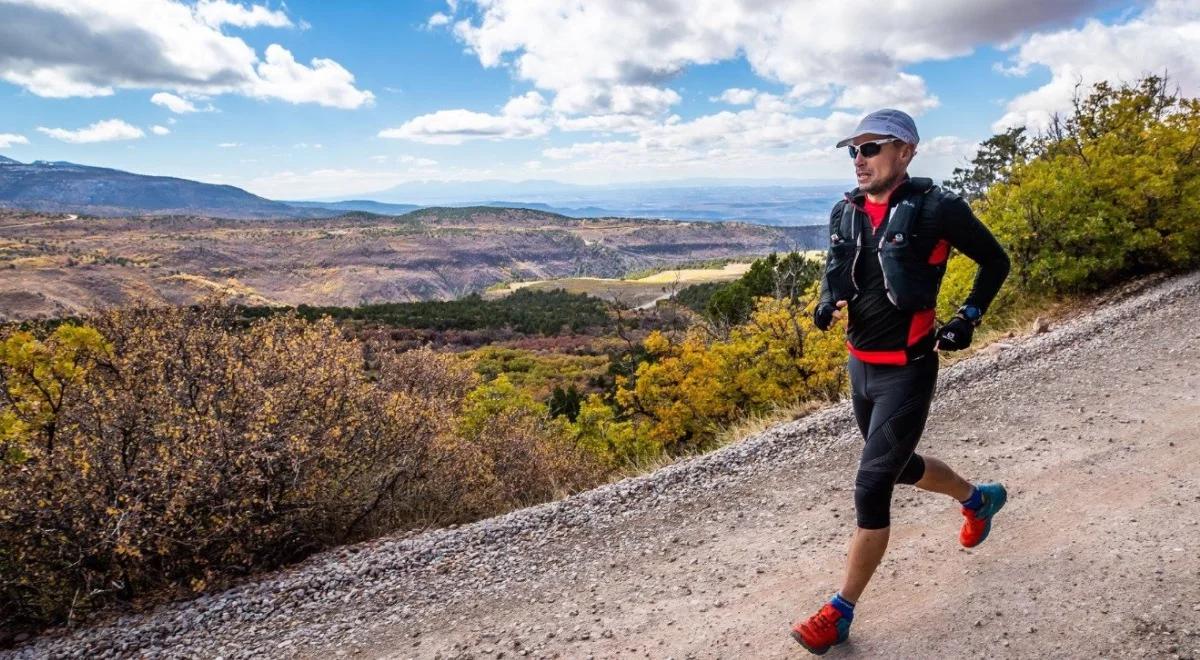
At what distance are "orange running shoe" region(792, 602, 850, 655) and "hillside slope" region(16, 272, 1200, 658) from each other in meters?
0.10

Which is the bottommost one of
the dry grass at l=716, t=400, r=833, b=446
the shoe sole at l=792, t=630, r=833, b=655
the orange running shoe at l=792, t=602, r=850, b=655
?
the dry grass at l=716, t=400, r=833, b=446

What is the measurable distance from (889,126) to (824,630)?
2713mm

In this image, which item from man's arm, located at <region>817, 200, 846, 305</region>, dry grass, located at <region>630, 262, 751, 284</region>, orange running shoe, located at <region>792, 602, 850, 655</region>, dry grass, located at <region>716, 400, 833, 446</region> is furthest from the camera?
dry grass, located at <region>630, 262, 751, 284</region>

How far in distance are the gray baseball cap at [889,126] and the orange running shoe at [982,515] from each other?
7.62 ft

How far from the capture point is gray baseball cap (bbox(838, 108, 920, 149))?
3.21 meters

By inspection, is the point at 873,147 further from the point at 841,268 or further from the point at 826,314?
the point at 826,314

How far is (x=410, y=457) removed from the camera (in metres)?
7.98

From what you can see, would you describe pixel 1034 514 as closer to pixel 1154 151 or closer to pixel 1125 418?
pixel 1125 418

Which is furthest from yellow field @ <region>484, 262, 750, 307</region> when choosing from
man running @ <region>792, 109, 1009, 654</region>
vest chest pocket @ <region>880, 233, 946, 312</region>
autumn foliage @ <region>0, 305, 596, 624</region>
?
vest chest pocket @ <region>880, 233, 946, 312</region>

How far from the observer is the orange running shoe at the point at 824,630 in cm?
348

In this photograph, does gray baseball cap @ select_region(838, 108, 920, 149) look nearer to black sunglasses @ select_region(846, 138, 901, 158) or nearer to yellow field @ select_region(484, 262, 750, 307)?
black sunglasses @ select_region(846, 138, 901, 158)

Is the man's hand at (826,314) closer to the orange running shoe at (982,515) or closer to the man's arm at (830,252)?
the man's arm at (830,252)

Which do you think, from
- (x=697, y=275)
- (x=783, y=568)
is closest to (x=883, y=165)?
(x=783, y=568)

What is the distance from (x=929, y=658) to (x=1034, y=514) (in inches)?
77.5
